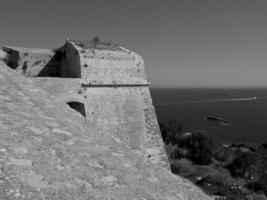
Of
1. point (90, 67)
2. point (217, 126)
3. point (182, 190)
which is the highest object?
point (90, 67)

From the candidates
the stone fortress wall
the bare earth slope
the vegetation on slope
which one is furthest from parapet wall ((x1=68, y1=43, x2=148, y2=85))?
the vegetation on slope

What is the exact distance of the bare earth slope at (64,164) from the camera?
1904mm

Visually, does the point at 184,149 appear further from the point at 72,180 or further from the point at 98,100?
the point at 72,180

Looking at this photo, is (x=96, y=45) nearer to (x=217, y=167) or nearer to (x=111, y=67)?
(x=111, y=67)

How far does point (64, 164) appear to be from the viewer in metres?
2.29

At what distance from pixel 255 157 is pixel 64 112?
74.7 ft

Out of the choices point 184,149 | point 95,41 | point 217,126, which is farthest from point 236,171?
point 217,126

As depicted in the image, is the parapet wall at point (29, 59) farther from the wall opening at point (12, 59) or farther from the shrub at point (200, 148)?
the shrub at point (200, 148)

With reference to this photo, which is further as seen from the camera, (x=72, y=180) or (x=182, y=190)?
(x=182, y=190)

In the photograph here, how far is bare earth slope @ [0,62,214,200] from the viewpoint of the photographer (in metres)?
1.90

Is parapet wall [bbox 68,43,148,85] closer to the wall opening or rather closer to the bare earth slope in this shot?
the wall opening

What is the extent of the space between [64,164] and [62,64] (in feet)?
30.1

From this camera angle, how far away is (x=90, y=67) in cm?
984

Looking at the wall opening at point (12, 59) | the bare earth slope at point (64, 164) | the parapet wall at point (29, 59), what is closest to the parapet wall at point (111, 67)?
the parapet wall at point (29, 59)
